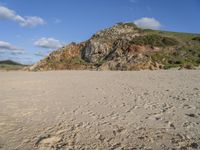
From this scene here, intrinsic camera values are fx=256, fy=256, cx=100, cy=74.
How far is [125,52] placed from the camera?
119 feet

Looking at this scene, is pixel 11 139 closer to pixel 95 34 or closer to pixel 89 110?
pixel 89 110

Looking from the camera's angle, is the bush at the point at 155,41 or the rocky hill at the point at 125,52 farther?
the bush at the point at 155,41

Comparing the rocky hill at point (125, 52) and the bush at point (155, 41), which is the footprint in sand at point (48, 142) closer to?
the rocky hill at point (125, 52)

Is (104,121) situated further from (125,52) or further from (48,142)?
(125,52)

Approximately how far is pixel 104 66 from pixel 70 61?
1039cm

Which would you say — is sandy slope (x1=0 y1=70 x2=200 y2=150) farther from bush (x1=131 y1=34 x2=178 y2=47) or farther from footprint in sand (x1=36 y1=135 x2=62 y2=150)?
bush (x1=131 y1=34 x2=178 y2=47)

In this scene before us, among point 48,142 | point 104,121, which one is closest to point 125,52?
point 104,121

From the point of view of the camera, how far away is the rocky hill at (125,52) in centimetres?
3099

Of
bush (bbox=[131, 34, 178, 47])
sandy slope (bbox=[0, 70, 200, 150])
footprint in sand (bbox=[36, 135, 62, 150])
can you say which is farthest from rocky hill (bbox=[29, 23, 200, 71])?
footprint in sand (bbox=[36, 135, 62, 150])

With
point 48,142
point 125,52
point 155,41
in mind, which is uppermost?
point 155,41

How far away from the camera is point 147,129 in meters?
6.60

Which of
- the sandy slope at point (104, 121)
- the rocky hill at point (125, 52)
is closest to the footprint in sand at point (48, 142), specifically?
the sandy slope at point (104, 121)

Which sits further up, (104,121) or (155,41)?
(155,41)

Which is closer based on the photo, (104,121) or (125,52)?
(104,121)
